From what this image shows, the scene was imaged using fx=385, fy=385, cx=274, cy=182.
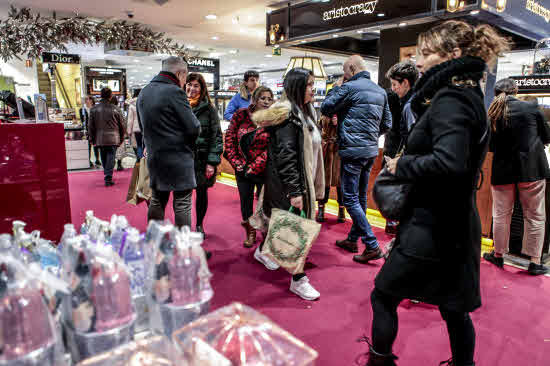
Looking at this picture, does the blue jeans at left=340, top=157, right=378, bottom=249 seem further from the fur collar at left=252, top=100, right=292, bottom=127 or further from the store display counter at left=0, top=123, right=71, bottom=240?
the store display counter at left=0, top=123, right=71, bottom=240

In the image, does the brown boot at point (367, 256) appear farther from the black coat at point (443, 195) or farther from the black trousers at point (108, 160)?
the black trousers at point (108, 160)

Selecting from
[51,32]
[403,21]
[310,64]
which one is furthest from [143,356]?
[51,32]

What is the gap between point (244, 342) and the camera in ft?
2.65

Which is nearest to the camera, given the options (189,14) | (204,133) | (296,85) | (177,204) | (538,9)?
(296,85)

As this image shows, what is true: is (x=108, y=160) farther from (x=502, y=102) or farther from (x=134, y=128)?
(x=502, y=102)

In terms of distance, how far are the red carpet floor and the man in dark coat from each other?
2.74 ft

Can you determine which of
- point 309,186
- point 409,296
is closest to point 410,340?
point 409,296

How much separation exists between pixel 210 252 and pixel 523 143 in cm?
275

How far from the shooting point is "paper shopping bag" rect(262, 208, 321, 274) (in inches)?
88.8

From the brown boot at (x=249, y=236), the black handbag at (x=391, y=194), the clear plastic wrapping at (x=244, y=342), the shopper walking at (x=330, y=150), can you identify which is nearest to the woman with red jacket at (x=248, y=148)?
the brown boot at (x=249, y=236)

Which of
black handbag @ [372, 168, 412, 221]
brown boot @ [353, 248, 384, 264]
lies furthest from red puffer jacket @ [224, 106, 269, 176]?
black handbag @ [372, 168, 412, 221]

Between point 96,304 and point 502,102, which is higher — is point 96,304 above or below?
below

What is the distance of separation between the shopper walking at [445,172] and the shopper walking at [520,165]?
186cm

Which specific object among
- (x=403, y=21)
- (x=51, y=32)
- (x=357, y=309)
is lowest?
(x=357, y=309)
